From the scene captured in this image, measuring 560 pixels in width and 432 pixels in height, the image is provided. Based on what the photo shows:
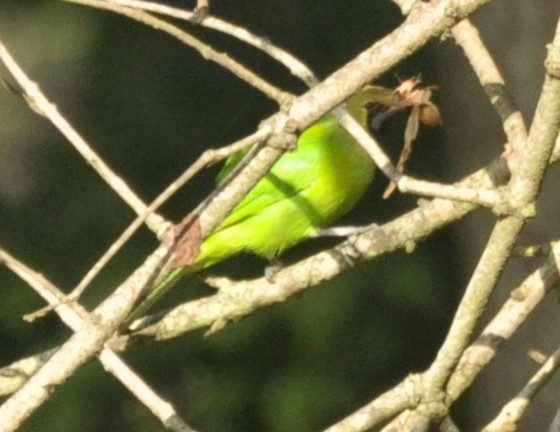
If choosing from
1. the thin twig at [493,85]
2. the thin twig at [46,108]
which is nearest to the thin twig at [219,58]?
the thin twig at [46,108]

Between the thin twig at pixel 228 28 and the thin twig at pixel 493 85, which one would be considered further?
the thin twig at pixel 493 85

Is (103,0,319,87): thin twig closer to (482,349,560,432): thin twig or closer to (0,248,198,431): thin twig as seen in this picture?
(0,248,198,431): thin twig

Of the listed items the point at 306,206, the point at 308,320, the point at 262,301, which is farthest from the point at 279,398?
the point at 262,301

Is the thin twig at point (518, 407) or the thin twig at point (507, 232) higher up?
the thin twig at point (507, 232)

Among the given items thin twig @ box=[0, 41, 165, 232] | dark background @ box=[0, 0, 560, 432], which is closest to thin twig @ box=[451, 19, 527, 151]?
thin twig @ box=[0, 41, 165, 232]

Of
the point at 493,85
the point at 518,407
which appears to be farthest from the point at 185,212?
the point at 518,407

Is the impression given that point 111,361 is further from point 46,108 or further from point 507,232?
point 507,232

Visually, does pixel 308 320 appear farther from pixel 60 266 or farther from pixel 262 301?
pixel 262 301

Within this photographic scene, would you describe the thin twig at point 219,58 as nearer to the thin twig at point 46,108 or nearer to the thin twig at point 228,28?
the thin twig at point 228,28
